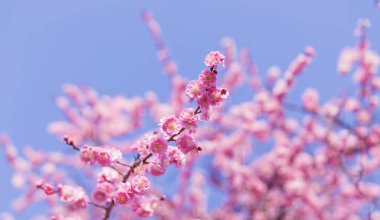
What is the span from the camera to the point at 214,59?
315 centimetres

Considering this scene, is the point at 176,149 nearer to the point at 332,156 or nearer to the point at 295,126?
the point at 332,156

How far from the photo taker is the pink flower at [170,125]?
3.36 metres

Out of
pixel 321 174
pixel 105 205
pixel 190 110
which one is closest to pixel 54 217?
pixel 105 205

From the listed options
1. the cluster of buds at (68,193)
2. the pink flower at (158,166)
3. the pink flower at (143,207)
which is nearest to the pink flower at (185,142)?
the pink flower at (158,166)

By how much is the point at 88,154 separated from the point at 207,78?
140cm

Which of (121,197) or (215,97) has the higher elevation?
(215,97)

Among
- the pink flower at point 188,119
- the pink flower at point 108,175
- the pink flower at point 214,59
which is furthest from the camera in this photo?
the pink flower at point 108,175

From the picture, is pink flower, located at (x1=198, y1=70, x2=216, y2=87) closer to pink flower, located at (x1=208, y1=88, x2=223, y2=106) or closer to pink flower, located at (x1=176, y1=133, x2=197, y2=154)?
pink flower, located at (x1=208, y1=88, x2=223, y2=106)

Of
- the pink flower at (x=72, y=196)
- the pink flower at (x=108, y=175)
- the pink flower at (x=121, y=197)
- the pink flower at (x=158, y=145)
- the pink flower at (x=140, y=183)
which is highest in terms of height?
the pink flower at (x=108, y=175)

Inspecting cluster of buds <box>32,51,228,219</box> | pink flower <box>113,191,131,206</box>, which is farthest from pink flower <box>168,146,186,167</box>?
pink flower <box>113,191,131,206</box>

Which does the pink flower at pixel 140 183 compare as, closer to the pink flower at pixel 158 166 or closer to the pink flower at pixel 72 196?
the pink flower at pixel 158 166

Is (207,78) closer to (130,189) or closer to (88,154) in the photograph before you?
(130,189)

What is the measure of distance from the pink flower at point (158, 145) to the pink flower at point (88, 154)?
2.34 ft

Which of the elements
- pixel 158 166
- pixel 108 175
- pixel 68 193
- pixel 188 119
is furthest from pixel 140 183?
pixel 68 193
